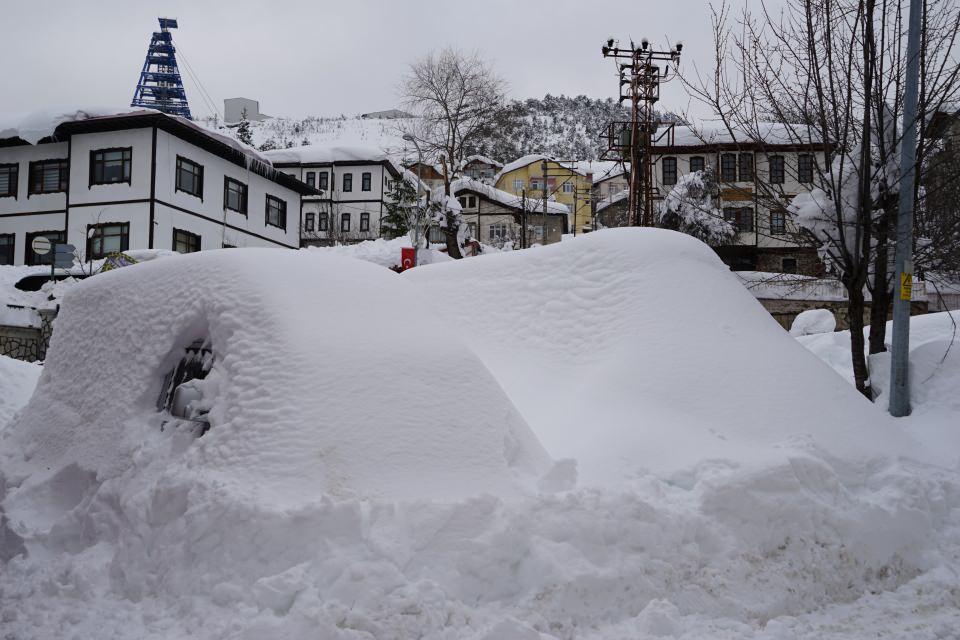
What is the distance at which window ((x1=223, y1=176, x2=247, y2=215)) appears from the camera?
94.7 ft

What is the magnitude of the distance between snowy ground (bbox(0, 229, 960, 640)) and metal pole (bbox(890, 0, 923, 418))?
184 cm

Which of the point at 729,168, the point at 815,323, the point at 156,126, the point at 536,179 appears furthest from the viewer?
the point at 536,179

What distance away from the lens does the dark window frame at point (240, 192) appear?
28.8 meters

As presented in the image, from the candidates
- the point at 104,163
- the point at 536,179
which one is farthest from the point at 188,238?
the point at 536,179

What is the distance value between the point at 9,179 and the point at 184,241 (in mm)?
7468

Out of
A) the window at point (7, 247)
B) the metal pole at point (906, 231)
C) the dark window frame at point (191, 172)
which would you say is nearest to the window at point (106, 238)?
the dark window frame at point (191, 172)

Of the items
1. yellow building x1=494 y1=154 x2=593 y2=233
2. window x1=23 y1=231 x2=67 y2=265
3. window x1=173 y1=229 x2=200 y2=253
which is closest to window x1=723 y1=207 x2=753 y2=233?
window x1=173 y1=229 x2=200 y2=253

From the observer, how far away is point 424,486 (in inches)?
153

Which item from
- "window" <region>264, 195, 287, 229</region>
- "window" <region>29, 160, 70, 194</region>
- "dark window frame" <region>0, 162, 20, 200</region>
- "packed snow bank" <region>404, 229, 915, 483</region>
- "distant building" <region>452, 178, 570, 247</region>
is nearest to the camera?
"packed snow bank" <region>404, 229, 915, 483</region>

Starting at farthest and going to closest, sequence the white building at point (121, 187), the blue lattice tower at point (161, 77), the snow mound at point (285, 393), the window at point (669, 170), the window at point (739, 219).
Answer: the blue lattice tower at point (161, 77) < the window at point (669, 170) < the white building at point (121, 187) < the window at point (739, 219) < the snow mound at point (285, 393)

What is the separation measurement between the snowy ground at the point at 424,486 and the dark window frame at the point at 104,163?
2212 centimetres

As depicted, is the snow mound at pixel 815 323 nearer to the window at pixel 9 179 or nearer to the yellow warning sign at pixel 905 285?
the yellow warning sign at pixel 905 285

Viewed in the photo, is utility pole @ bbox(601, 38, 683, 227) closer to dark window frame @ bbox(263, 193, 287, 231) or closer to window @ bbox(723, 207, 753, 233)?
window @ bbox(723, 207, 753, 233)

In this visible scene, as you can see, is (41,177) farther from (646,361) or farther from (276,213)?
(646,361)
